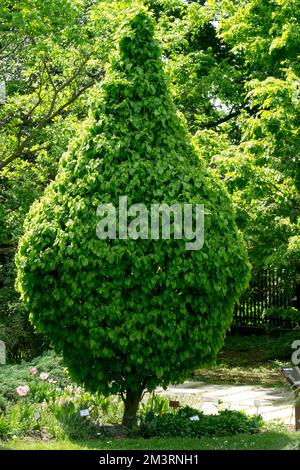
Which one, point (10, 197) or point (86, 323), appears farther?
point (10, 197)

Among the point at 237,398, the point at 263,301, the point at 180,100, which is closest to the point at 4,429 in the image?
the point at 237,398

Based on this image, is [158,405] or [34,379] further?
[34,379]

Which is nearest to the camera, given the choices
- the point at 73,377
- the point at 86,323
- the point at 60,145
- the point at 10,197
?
the point at 86,323

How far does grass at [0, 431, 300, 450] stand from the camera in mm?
6289

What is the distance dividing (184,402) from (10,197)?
638cm

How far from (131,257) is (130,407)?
5.37 feet

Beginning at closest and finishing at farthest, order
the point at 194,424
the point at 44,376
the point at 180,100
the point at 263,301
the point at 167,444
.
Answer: the point at 167,444 < the point at 194,424 < the point at 44,376 < the point at 180,100 < the point at 263,301

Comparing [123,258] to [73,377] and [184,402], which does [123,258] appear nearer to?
[73,377]

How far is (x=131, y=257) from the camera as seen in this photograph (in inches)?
259

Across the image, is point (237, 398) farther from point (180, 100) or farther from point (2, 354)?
point (180, 100)

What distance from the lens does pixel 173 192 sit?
6801 mm

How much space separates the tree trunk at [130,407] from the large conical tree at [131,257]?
0.03ft

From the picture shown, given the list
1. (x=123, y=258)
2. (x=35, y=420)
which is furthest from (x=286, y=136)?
(x=35, y=420)

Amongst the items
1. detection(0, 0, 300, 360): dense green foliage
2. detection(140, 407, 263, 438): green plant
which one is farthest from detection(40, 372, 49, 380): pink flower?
detection(0, 0, 300, 360): dense green foliage
